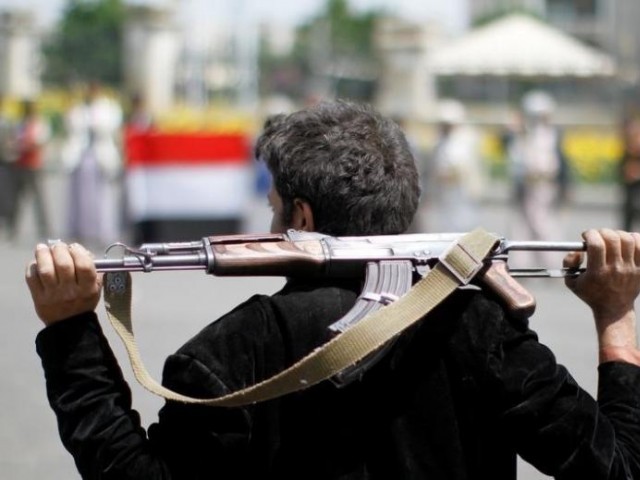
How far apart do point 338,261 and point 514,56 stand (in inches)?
1283

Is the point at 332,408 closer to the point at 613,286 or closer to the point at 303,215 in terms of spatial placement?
the point at 303,215

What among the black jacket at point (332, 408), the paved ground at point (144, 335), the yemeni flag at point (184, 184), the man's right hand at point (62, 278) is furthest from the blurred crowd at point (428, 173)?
the man's right hand at point (62, 278)

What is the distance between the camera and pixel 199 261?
2639 millimetres

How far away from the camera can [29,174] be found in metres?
17.5

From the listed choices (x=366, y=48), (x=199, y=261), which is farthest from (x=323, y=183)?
(x=366, y=48)

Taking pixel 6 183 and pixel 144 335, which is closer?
pixel 144 335

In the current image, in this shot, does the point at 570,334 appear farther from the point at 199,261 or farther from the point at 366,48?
the point at 366,48

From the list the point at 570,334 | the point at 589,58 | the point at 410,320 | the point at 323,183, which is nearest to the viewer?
the point at 410,320

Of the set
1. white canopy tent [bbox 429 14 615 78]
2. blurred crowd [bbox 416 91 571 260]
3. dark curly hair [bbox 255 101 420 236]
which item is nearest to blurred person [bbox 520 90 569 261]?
blurred crowd [bbox 416 91 571 260]

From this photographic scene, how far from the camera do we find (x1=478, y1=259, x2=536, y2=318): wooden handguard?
8.77ft

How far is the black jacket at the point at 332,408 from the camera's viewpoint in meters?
2.60

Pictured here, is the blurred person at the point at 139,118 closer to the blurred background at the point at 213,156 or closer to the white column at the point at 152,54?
the blurred background at the point at 213,156

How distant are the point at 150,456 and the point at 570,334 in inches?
301

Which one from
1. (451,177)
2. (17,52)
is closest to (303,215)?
(451,177)
